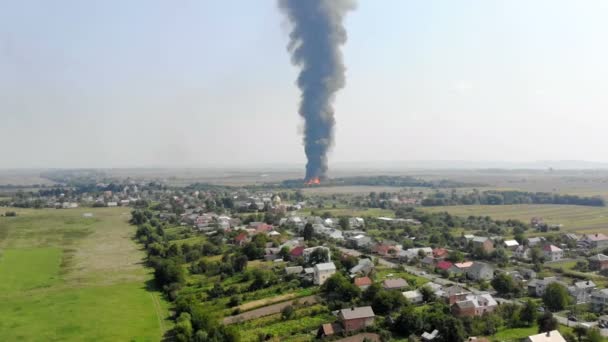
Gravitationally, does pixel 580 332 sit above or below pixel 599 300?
above

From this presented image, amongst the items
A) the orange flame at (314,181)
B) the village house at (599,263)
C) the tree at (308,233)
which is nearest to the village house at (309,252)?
the tree at (308,233)

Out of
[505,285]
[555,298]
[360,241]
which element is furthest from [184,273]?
[555,298]

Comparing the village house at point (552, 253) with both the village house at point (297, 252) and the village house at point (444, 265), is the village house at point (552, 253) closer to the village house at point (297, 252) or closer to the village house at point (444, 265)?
the village house at point (444, 265)

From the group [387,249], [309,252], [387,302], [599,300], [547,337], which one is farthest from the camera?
[387,249]

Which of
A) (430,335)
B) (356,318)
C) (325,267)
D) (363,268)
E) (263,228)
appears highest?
(325,267)

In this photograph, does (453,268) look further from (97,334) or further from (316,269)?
(97,334)

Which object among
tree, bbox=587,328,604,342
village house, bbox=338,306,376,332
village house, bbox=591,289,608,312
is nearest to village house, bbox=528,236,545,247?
village house, bbox=591,289,608,312

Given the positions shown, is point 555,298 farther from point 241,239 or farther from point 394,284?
point 241,239
